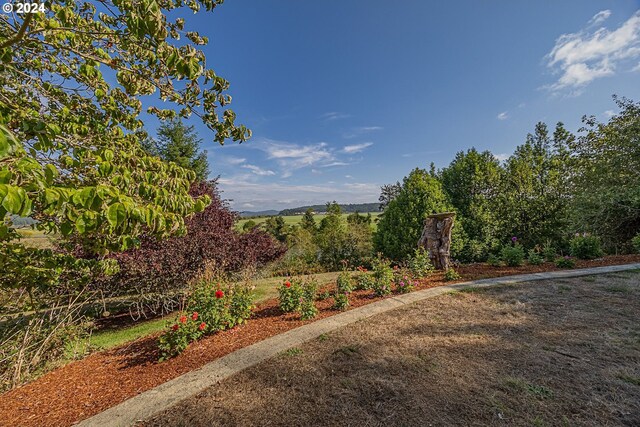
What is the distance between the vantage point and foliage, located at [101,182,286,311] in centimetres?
550

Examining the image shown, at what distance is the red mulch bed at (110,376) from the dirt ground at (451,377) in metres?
0.78

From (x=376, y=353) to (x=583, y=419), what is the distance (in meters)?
1.72

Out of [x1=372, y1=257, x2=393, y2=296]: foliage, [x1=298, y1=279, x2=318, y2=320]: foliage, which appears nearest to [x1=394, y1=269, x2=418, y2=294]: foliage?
[x1=372, y1=257, x2=393, y2=296]: foliage

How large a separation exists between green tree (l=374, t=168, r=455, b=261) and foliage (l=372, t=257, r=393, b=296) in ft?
16.4

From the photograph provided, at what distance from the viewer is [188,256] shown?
612cm

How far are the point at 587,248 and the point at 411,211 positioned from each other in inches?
213

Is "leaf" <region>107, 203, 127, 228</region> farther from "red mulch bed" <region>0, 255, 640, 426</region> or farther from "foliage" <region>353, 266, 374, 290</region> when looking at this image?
"foliage" <region>353, 266, 374, 290</region>

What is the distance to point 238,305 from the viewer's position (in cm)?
429

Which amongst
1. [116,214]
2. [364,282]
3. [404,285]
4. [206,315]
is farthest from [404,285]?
[116,214]

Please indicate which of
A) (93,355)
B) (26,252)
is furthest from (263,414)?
(93,355)

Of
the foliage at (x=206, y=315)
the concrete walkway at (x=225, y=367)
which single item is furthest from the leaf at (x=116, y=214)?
the foliage at (x=206, y=315)

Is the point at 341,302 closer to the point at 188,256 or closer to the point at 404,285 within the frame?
the point at 404,285

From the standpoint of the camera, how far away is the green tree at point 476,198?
1091 centimetres

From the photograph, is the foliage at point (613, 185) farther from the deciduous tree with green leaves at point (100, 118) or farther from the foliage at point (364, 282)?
the deciduous tree with green leaves at point (100, 118)
